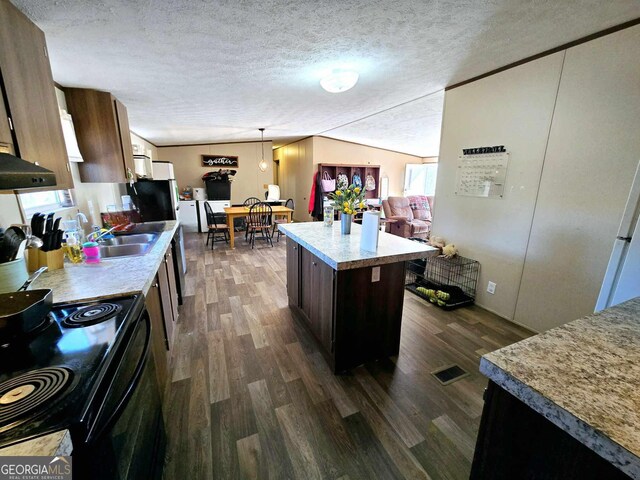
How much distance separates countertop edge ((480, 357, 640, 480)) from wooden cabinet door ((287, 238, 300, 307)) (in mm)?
1920

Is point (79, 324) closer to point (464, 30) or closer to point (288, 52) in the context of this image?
point (288, 52)

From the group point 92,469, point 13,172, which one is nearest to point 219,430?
point 92,469

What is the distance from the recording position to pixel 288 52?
204 centimetres

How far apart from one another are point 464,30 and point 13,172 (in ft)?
8.43

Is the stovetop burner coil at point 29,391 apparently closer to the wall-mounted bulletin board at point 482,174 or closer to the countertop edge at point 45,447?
the countertop edge at point 45,447

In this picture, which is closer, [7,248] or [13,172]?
[13,172]

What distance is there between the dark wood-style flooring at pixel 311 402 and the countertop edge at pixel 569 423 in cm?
96

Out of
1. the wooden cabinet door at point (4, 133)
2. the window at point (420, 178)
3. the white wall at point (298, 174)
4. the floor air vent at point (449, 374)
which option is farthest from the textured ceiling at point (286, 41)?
the window at point (420, 178)

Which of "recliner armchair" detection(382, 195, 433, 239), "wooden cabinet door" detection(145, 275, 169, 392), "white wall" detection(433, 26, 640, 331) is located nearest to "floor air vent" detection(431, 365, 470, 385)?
"white wall" detection(433, 26, 640, 331)

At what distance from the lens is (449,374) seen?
195 centimetres

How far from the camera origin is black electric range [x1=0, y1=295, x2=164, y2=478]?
61 centimetres

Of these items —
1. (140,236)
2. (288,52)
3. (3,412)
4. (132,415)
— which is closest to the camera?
(3,412)

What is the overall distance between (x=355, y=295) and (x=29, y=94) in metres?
2.11

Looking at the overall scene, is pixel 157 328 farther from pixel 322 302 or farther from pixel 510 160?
pixel 510 160
